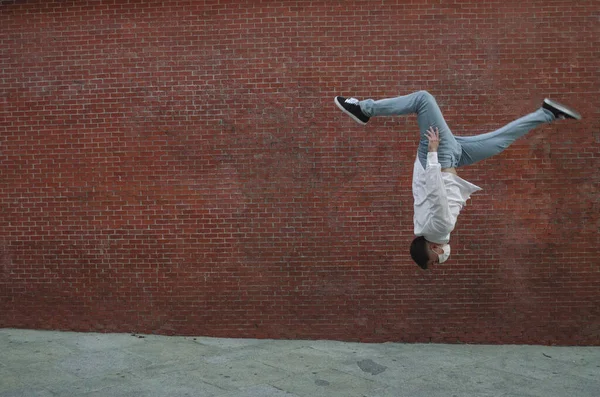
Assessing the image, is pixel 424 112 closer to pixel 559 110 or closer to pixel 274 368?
pixel 559 110

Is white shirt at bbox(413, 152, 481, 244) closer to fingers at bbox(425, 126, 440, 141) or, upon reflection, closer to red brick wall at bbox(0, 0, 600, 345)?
fingers at bbox(425, 126, 440, 141)

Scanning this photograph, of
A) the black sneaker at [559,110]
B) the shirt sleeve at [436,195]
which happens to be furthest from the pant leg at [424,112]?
the black sneaker at [559,110]

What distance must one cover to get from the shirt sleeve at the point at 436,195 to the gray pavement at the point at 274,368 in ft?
7.08

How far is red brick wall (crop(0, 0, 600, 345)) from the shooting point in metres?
9.06

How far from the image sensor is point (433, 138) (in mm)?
5988

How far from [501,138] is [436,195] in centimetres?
102

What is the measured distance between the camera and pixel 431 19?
9047 millimetres

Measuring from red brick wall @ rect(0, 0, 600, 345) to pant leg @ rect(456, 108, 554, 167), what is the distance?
2548mm

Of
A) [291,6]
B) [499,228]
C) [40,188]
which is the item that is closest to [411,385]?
[499,228]

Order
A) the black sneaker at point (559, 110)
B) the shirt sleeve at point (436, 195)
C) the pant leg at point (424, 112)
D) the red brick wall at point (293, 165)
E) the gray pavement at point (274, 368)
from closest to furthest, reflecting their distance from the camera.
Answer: the shirt sleeve at point (436, 195) < the pant leg at point (424, 112) < the black sneaker at point (559, 110) < the gray pavement at point (274, 368) < the red brick wall at point (293, 165)

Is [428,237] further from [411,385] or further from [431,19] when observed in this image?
[431,19]

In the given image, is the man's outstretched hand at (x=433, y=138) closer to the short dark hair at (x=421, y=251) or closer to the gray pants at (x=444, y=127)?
the gray pants at (x=444, y=127)

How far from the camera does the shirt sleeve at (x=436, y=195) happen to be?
5.87m

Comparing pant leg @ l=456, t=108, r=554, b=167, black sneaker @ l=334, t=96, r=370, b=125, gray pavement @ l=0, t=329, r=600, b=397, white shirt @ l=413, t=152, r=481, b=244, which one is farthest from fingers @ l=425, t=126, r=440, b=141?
gray pavement @ l=0, t=329, r=600, b=397
